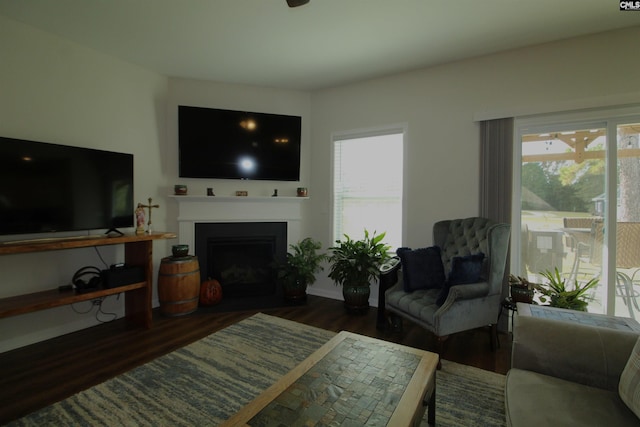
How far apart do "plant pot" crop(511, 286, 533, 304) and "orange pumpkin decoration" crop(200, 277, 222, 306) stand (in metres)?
3.12

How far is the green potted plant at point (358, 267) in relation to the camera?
3.29 m

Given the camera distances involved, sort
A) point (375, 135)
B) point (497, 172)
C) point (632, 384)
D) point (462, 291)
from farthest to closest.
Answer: point (375, 135) < point (497, 172) < point (462, 291) < point (632, 384)

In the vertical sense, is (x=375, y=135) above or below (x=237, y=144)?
above

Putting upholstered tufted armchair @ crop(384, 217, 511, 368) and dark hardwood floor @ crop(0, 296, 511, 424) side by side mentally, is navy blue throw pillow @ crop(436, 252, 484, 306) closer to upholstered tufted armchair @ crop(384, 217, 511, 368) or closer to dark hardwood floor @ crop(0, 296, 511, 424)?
upholstered tufted armchair @ crop(384, 217, 511, 368)

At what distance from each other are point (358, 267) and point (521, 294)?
1.53m

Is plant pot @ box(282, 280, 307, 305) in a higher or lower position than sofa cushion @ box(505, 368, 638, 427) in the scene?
lower

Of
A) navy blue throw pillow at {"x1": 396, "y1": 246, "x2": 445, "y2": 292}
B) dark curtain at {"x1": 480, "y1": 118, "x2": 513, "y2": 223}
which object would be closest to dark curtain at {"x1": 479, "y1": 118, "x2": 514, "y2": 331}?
dark curtain at {"x1": 480, "y1": 118, "x2": 513, "y2": 223}

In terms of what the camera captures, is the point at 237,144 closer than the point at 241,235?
Yes

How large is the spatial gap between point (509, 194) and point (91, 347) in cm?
415

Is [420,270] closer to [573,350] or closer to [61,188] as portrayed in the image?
[573,350]

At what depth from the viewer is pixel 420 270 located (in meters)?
2.78

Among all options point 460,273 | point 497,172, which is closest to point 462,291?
point 460,273

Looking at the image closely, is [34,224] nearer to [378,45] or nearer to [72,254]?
[72,254]

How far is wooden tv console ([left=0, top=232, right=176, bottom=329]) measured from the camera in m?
2.21
